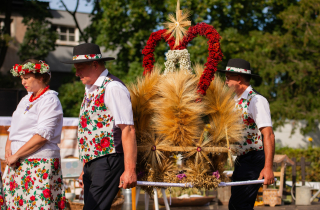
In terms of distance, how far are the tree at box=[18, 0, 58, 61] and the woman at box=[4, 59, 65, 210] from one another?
45.1ft

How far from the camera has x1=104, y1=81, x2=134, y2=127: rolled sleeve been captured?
253 centimetres

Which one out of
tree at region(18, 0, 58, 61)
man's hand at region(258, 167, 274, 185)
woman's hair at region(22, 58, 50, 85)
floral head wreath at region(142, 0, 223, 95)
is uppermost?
tree at region(18, 0, 58, 61)

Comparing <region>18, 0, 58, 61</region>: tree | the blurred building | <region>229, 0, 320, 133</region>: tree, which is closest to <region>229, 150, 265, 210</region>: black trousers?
<region>229, 0, 320, 133</region>: tree

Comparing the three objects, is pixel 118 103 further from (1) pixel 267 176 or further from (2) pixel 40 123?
(1) pixel 267 176

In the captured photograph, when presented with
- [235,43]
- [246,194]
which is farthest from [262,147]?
[235,43]

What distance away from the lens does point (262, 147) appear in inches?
140

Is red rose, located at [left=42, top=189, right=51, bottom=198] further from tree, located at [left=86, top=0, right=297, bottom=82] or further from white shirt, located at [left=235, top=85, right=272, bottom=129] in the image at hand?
tree, located at [left=86, top=0, right=297, bottom=82]

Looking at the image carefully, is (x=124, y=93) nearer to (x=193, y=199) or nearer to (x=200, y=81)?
(x=200, y=81)

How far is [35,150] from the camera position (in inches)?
123

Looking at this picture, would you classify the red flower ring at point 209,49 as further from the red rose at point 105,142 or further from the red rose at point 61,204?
the red rose at point 61,204

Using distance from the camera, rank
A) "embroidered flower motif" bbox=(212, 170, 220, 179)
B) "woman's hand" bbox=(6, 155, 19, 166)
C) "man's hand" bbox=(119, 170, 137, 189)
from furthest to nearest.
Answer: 1. "woman's hand" bbox=(6, 155, 19, 166)
2. "embroidered flower motif" bbox=(212, 170, 220, 179)
3. "man's hand" bbox=(119, 170, 137, 189)

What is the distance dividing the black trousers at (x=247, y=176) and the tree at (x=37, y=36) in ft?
46.9

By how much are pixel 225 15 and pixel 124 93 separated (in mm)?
13082

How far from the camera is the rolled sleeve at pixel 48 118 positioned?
3.11 meters
